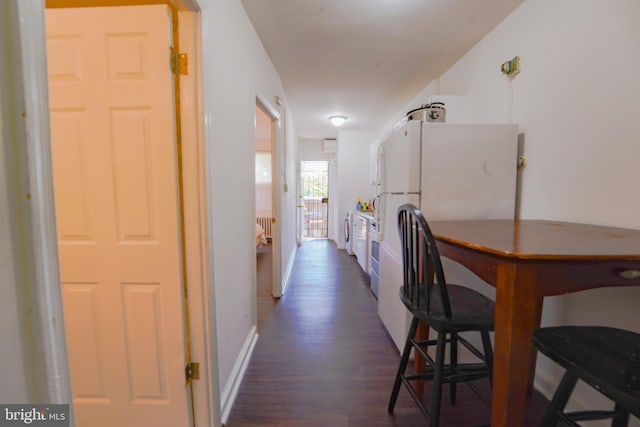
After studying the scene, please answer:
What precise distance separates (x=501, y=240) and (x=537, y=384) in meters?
1.32

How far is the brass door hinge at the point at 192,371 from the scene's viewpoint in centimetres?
129

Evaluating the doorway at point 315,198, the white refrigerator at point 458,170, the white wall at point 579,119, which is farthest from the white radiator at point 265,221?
the white wall at point 579,119

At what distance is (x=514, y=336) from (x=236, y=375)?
1550 millimetres

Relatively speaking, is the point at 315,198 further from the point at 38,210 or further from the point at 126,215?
the point at 38,210

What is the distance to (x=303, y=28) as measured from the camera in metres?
2.07

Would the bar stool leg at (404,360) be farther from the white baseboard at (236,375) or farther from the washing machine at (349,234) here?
the washing machine at (349,234)

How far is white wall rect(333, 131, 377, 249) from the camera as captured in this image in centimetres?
538

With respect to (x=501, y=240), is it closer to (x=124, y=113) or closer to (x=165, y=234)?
(x=165, y=234)

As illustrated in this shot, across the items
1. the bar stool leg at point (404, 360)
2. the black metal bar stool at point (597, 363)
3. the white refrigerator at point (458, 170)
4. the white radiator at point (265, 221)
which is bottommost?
the bar stool leg at point (404, 360)

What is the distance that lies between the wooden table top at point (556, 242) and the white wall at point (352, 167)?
4.15m

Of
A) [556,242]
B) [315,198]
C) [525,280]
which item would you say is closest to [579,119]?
[556,242]

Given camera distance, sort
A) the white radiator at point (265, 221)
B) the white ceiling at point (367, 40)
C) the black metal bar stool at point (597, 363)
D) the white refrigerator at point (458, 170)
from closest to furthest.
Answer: the black metal bar stool at point (597, 363), the white refrigerator at point (458, 170), the white ceiling at point (367, 40), the white radiator at point (265, 221)

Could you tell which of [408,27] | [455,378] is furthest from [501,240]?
[408,27]

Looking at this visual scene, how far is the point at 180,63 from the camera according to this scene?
1185mm
